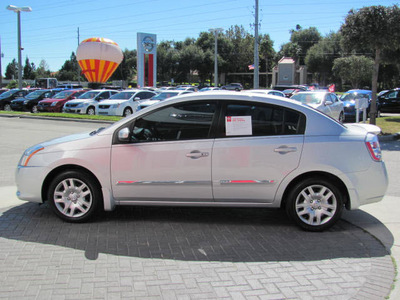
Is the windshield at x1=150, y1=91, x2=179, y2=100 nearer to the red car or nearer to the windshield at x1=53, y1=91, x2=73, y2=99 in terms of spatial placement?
the red car

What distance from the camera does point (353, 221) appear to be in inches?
213

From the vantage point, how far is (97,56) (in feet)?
140

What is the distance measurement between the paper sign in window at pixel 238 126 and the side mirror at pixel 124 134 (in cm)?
124

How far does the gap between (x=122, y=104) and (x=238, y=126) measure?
1749cm

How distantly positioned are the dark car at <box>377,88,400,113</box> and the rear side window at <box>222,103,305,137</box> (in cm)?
2209

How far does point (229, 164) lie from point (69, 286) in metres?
2.26

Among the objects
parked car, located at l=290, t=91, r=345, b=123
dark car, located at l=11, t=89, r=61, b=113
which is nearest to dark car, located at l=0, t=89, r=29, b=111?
dark car, located at l=11, t=89, r=61, b=113

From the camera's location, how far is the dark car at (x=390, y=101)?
24.6m

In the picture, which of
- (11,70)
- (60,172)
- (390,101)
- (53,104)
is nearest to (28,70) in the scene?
(11,70)

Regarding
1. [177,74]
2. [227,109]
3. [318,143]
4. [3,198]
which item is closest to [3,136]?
[3,198]

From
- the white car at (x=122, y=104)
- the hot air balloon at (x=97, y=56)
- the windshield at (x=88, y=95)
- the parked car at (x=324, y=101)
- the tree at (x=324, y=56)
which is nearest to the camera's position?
the parked car at (x=324, y=101)

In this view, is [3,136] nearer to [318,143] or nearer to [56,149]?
[56,149]

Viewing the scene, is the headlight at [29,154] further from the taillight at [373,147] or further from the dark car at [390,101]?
the dark car at [390,101]

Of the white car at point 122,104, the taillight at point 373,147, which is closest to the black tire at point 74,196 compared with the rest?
the taillight at point 373,147
